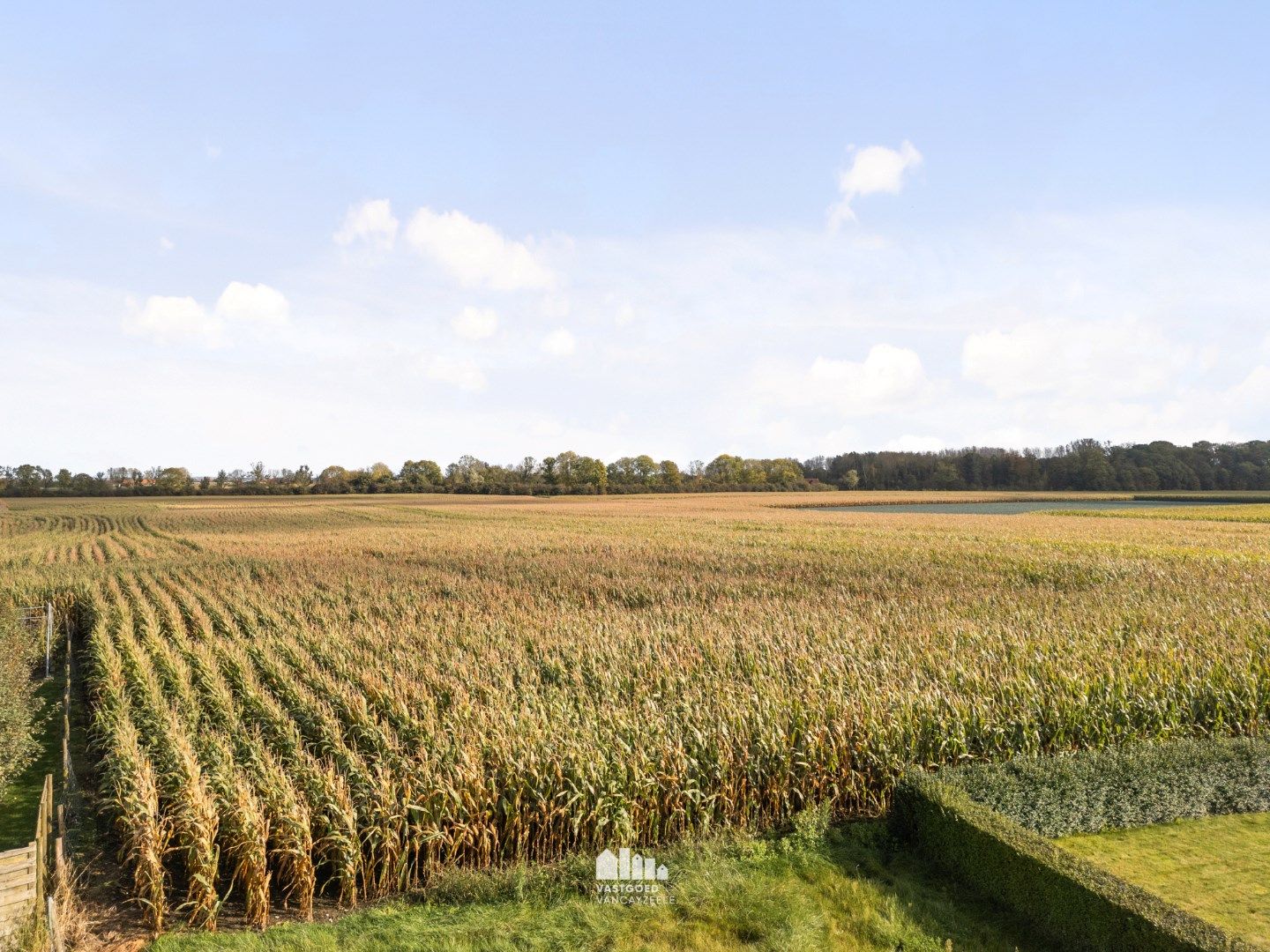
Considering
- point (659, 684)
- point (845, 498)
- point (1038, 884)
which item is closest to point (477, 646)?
point (659, 684)

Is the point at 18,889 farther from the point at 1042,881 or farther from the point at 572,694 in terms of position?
the point at 1042,881

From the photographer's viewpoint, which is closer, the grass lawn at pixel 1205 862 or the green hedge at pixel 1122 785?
the grass lawn at pixel 1205 862

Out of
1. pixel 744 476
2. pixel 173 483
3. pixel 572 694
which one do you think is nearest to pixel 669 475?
pixel 744 476

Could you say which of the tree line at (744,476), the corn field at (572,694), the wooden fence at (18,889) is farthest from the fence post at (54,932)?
the tree line at (744,476)

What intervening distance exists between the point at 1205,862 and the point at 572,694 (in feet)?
25.5

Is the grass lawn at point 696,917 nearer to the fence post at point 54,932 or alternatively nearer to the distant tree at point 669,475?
the fence post at point 54,932

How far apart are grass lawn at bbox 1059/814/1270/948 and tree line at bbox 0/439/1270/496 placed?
12051cm

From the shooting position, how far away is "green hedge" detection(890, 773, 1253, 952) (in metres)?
5.76

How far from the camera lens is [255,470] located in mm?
152125

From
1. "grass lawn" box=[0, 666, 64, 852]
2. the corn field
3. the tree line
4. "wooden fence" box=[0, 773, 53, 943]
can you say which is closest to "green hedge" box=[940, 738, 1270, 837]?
the corn field

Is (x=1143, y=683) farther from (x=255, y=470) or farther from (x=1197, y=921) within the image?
(x=255, y=470)

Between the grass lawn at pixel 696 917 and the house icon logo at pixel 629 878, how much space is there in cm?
12

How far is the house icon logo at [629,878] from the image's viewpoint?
22.4 ft

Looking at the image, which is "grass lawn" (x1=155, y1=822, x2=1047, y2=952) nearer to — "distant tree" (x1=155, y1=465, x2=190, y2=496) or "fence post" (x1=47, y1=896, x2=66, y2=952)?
"fence post" (x1=47, y1=896, x2=66, y2=952)
